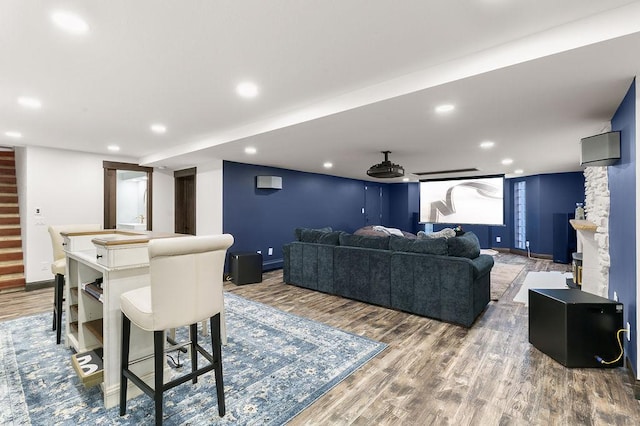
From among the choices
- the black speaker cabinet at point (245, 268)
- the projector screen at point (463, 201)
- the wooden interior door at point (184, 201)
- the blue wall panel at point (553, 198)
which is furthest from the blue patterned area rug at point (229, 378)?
the blue wall panel at point (553, 198)

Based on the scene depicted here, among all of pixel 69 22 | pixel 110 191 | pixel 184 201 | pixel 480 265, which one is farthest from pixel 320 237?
pixel 110 191

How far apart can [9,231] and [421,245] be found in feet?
22.3

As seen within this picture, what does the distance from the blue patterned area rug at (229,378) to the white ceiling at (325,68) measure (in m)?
2.26

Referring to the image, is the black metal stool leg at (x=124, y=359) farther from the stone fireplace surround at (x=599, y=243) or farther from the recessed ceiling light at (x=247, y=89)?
the stone fireplace surround at (x=599, y=243)

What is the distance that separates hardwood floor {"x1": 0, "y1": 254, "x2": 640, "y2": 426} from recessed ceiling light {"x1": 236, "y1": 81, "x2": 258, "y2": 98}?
2547 millimetres

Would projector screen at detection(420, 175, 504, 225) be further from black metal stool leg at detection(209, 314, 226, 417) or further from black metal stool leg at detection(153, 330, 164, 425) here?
black metal stool leg at detection(153, 330, 164, 425)

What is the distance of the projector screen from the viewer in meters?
7.91

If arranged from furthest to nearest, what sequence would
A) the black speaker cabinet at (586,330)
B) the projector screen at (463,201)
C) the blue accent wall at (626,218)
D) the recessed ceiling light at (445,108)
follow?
the projector screen at (463,201)
the recessed ceiling light at (445,108)
the black speaker cabinet at (586,330)
the blue accent wall at (626,218)

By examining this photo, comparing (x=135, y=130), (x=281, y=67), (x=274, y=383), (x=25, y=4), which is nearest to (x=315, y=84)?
(x=281, y=67)

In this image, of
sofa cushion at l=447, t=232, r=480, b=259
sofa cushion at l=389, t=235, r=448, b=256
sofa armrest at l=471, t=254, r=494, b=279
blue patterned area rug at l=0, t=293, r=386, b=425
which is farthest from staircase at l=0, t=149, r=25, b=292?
sofa armrest at l=471, t=254, r=494, b=279

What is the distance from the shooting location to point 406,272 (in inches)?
147

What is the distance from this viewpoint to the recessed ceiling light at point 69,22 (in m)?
1.71

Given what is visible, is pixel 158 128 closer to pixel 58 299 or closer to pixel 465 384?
pixel 58 299

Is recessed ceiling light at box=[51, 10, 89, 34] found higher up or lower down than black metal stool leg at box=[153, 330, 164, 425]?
higher up
